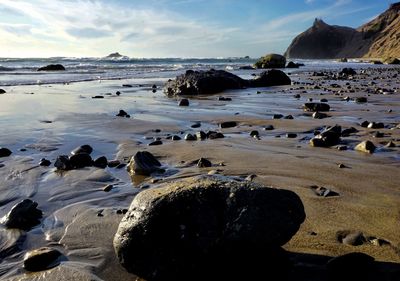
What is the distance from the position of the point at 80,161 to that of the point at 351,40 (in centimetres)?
13651

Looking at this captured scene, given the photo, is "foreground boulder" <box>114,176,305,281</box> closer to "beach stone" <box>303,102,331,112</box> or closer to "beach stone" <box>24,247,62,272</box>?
"beach stone" <box>24,247,62,272</box>

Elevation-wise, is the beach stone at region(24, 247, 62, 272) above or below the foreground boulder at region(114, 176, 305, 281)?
below

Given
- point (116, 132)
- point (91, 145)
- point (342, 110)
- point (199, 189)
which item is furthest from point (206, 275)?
point (342, 110)

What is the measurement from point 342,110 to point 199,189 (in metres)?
7.47

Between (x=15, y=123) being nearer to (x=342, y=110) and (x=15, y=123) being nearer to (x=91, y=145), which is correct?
(x=91, y=145)

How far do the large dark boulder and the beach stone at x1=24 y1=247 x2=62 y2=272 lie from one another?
12.1 metres

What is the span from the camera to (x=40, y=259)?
2.59 metres

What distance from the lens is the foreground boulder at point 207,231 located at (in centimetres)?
235

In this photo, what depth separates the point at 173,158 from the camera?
17.0ft

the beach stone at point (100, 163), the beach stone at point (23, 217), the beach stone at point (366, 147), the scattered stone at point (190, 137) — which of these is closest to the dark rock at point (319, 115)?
the beach stone at point (366, 147)

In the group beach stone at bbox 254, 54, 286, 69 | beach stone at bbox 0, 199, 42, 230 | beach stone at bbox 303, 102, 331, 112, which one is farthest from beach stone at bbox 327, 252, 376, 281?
beach stone at bbox 254, 54, 286, 69

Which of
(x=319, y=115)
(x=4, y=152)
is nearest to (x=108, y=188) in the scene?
(x=4, y=152)

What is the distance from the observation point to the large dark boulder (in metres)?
15.1

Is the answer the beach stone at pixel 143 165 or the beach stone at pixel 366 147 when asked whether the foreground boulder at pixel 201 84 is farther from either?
the beach stone at pixel 143 165
